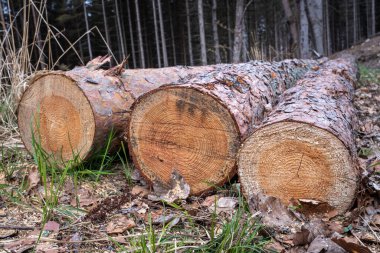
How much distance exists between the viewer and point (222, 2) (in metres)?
21.0

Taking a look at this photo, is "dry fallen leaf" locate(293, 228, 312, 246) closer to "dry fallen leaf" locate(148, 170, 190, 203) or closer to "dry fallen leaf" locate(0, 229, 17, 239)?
"dry fallen leaf" locate(148, 170, 190, 203)

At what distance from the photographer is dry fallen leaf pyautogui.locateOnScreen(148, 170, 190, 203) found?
199 centimetres

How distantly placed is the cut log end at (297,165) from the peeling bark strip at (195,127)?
0.17m

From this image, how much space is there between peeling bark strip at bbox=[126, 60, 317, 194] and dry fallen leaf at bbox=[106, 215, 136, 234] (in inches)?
17.6

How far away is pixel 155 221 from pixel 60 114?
3.81 feet

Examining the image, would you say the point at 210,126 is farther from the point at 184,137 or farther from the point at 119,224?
the point at 119,224

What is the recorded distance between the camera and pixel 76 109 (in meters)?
2.29

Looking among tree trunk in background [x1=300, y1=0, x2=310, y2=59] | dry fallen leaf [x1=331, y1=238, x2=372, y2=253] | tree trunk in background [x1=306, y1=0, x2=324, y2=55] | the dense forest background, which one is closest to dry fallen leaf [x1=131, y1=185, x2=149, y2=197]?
dry fallen leaf [x1=331, y1=238, x2=372, y2=253]

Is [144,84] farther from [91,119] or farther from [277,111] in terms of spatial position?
[277,111]

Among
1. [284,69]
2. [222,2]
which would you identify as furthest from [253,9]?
[284,69]

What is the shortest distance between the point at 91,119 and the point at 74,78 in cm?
31

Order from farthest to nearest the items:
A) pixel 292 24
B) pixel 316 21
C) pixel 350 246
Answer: pixel 316 21 < pixel 292 24 < pixel 350 246

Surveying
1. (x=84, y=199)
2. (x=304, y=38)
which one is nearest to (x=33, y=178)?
(x=84, y=199)

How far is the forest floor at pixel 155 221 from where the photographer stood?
137cm
